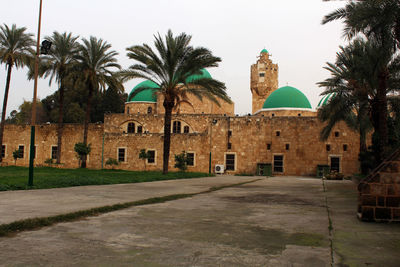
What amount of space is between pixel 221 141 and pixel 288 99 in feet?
28.1

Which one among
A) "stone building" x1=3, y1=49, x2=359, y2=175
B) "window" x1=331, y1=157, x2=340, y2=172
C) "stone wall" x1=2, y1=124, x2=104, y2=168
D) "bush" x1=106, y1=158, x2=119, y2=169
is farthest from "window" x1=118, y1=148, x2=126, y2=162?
"window" x1=331, y1=157, x2=340, y2=172

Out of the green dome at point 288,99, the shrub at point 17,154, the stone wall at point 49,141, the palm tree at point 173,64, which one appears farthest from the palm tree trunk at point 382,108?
the shrub at point 17,154

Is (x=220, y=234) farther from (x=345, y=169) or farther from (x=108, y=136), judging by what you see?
(x=108, y=136)

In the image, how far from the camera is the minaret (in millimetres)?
39094

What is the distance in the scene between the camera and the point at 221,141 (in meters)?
25.8

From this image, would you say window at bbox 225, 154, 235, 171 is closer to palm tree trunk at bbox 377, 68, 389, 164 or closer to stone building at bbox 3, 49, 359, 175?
stone building at bbox 3, 49, 359, 175

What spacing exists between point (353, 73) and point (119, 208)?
12.4 metres

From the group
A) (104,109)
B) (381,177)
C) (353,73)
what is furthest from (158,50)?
(104,109)

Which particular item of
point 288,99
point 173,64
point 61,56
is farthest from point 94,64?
point 288,99

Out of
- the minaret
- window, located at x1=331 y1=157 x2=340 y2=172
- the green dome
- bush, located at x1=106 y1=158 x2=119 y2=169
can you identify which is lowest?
bush, located at x1=106 y1=158 x2=119 y2=169

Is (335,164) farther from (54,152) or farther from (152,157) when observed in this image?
(54,152)

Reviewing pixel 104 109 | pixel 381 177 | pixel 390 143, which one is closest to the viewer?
pixel 381 177

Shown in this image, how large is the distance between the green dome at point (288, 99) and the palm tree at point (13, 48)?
65.3ft

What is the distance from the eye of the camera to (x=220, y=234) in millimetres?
4219
